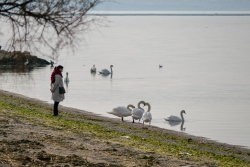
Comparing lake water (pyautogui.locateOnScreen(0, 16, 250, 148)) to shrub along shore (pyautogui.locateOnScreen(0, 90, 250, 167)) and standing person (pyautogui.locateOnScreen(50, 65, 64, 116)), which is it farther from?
shrub along shore (pyautogui.locateOnScreen(0, 90, 250, 167))

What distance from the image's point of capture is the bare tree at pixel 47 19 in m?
10.1

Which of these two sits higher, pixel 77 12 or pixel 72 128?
pixel 77 12

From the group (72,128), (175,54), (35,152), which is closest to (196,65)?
(175,54)

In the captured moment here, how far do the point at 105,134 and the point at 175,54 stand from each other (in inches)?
2697

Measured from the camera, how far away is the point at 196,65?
222 ft

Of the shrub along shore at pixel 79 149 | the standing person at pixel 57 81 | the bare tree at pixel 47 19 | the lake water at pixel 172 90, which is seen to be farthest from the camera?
the lake water at pixel 172 90

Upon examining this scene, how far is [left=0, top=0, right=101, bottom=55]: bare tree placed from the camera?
33.1 ft

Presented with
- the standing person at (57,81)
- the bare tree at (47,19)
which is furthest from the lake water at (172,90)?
the bare tree at (47,19)

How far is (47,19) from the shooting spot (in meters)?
10.2

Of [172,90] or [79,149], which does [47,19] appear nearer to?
[79,149]

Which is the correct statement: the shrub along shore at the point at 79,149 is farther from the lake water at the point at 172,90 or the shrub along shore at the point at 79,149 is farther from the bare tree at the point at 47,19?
the lake water at the point at 172,90

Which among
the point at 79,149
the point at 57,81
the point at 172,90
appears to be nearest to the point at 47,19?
the point at 79,149

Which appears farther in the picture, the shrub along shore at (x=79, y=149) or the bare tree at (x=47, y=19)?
the shrub along shore at (x=79, y=149)

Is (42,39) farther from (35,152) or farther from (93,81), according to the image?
(93,81)
